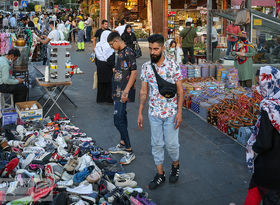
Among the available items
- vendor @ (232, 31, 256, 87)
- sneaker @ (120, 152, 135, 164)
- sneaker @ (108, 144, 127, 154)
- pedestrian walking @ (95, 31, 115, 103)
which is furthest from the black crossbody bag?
vendor @ (232, 31, 256, 87)

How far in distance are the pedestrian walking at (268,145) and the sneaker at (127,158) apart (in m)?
2.44

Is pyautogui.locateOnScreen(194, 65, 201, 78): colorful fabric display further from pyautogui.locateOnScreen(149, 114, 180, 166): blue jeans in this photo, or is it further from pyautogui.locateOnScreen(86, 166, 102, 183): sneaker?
pyautogui.locateOnScreen(86, 166, 102, 183): sneaker

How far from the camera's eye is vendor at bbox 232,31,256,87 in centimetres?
873

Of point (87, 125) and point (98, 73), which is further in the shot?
point (98, 73)

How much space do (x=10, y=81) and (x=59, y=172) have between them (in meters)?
3.46

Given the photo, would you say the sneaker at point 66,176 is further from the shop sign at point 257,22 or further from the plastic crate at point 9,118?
the shop sign at point 257,22

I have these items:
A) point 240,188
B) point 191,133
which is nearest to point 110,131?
point 191,133

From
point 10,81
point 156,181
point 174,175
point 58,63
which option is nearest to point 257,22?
point 58,63

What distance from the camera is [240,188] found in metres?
4.65

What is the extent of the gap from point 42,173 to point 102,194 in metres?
0.85

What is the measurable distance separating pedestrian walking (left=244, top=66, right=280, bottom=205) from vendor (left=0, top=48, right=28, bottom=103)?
18.0 ft

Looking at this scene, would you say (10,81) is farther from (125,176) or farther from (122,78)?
(125,176)

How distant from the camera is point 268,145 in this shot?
9.60 feet

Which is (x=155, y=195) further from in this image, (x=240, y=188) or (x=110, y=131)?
(x=110, y=131)
